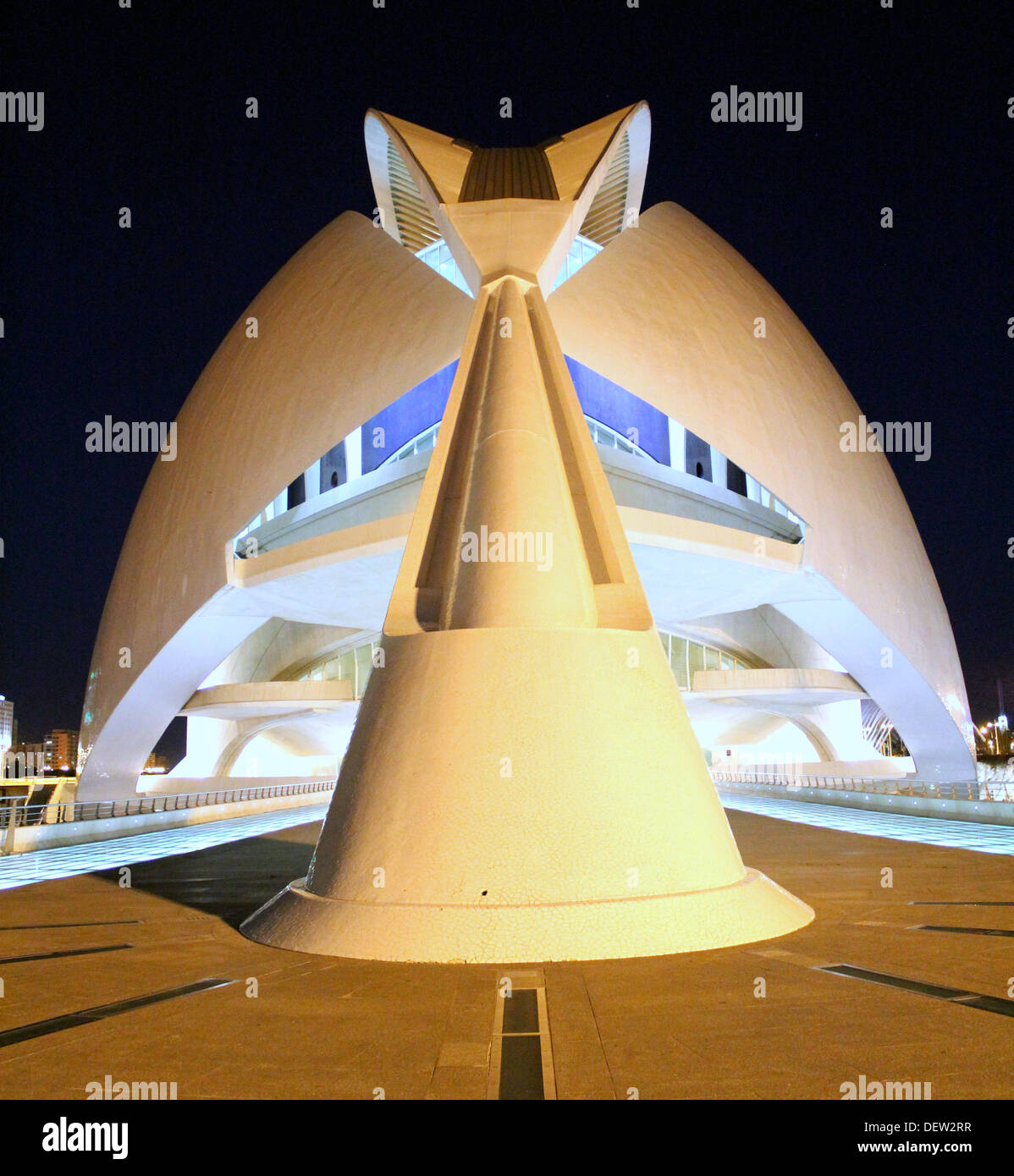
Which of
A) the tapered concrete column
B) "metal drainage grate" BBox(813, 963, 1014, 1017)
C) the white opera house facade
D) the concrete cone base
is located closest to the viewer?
"metal drainage grate" BBox(813, 963, 1014, 1017)

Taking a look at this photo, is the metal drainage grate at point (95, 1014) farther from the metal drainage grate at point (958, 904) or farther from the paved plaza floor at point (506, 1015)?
the metal drainage grate at point (958, 904)

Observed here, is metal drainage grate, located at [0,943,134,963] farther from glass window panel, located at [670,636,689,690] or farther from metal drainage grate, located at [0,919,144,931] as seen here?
glass window panel, located at [670,636,689,690]

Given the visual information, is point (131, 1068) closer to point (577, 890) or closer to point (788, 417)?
point (577, 890)

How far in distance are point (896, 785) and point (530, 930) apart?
16.7 meters

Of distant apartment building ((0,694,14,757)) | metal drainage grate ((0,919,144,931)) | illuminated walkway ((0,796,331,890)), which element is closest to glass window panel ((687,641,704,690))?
illuminated walkway ((0,796,331,890))

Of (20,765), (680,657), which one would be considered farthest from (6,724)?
(680,657)

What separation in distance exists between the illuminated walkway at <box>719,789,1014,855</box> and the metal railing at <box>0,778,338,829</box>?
6.87 meters

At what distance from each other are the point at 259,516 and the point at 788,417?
10.2 meters

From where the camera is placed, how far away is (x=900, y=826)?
13.7 meters

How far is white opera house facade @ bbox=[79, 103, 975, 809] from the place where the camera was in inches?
666

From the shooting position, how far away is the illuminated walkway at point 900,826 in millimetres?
10969

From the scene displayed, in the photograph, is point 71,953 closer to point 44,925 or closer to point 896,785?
point 44,925

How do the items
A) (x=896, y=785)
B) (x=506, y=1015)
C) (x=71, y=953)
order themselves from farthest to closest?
(x=896, y=785) → (x=71, y=953) → (x=506, y=1015)

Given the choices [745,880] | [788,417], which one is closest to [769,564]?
[788,417]
